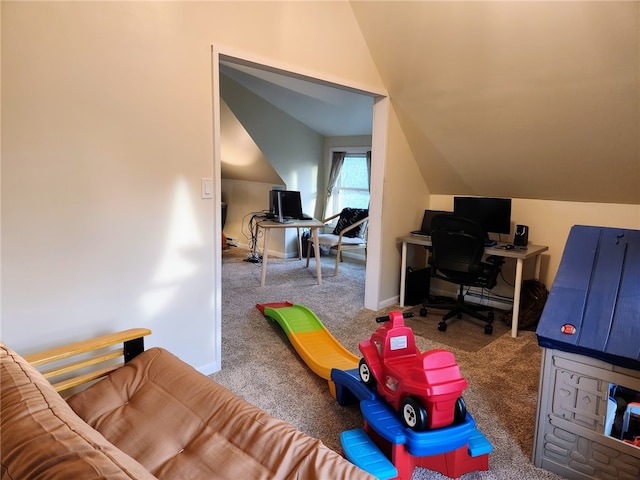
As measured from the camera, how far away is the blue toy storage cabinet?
1.59 meters

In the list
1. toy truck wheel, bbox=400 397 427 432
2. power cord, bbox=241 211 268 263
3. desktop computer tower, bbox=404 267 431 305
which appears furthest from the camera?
power cord, bbox=241 211 268 263

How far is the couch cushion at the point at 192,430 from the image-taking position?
1.30m

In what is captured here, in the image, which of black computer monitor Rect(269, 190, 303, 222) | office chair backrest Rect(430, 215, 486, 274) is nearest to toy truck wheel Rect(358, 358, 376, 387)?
office chair backrest Rect(430, 215, 486, 274)

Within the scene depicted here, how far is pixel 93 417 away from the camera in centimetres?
152

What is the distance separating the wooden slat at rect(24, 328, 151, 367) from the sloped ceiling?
2.73m

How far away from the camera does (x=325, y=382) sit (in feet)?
8.53

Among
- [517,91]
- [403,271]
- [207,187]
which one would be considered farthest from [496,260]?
[207,187]

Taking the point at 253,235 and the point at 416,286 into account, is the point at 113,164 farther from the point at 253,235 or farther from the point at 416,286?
the point at 253,235

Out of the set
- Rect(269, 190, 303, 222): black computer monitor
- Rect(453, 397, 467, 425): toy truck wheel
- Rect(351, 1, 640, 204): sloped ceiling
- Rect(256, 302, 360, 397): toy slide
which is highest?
Rect(351, 1, 640, 204): sloped ceiling

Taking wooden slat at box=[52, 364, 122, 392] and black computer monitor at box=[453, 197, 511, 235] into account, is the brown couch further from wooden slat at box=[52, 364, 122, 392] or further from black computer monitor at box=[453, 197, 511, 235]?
black computer monitor at box=[453, 197, 511, 235]

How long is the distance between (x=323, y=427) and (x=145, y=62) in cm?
212

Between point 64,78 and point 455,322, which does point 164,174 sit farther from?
point 455,322

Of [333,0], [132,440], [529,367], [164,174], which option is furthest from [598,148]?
[132,440]

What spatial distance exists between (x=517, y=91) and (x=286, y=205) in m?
2.92
